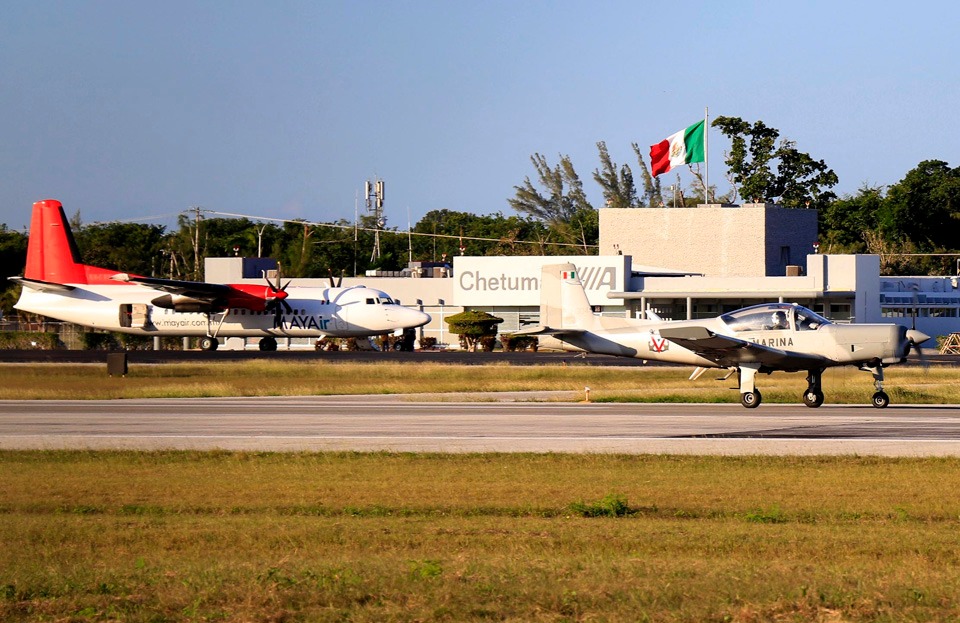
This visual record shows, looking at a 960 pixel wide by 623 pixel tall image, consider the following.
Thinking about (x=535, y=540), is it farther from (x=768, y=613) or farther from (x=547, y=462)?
(x=547, y=462)

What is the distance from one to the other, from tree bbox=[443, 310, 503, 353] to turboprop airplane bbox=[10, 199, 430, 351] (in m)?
9.86

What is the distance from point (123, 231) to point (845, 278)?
74.8 meters

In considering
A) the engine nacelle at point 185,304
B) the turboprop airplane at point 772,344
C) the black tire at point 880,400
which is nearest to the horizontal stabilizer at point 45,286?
the engine nacelle at point 185,304

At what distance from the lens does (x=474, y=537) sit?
39.5ft

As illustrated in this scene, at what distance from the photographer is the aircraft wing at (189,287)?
5703 centimetres

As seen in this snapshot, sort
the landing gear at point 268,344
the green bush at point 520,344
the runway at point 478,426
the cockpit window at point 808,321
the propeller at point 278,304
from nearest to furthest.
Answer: the runway at point 478,426
the cockpit window at point 808,321
the propeller at point 278,304
the landing gear at point 268,344
the green bush at point 520,344

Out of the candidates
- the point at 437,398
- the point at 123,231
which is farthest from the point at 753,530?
the point at 123,231

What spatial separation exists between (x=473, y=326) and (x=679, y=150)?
19.4 meters

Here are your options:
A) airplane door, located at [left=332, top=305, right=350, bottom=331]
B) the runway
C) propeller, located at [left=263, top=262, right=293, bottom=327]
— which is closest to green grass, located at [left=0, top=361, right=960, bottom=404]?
the runway

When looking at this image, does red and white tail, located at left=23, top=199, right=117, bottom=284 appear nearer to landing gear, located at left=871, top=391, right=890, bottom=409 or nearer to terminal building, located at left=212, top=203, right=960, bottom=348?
terminal building, located at left=212, top=203, right=960, bottom=348

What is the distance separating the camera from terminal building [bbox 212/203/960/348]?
67125 millimetres

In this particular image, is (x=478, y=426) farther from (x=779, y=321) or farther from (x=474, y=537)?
(x=474, y=537)

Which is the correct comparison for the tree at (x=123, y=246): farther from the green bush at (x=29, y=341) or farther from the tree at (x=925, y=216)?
the tree at (x=925, y=216)

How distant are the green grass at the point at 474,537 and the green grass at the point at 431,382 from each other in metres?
14.8
